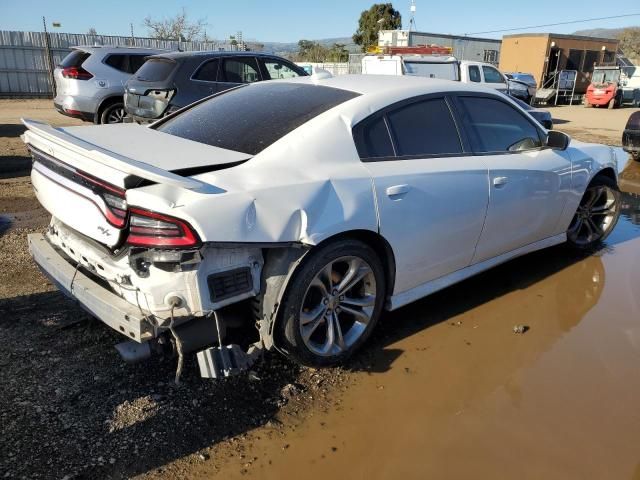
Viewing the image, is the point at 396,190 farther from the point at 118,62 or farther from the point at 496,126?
the point at 118,62

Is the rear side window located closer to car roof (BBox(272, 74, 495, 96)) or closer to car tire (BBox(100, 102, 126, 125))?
car roof (BBox(272, 74, 495, 96))

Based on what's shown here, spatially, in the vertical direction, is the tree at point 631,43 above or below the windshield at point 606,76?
above

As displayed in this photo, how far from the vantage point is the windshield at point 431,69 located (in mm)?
16391

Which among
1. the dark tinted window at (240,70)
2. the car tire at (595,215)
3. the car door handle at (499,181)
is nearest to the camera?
the car door handle at (499,181)

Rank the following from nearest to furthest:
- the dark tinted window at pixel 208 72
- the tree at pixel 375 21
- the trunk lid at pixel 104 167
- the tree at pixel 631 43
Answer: the trunk lid at pixel 104 167
the dark tinted window at pixel 208 72
the tree at pixel 375 21
the tree at pixel 631 43

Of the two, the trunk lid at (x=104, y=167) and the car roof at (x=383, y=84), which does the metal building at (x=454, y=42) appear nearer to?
the car roof at (x=383, y=84)

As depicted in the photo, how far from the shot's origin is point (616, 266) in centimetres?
502

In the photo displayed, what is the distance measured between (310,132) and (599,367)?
233 centimetres

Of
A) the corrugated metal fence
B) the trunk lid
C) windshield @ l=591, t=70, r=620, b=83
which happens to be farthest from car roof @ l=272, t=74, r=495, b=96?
windshield @ l=591, t=70, r=620, b=83

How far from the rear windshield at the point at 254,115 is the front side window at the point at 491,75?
15.0 metres

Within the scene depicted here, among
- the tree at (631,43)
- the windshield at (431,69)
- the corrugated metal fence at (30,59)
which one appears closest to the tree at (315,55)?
the corrugated metal fence at (30,59)

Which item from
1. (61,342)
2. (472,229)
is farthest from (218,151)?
(472,229)

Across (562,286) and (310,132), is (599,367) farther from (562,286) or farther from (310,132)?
(310,132)

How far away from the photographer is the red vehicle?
84.9 ft
